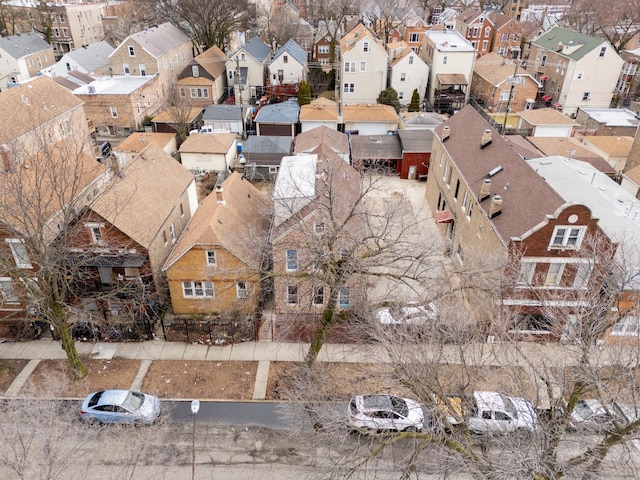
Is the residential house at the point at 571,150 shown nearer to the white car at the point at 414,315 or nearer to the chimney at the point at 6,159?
the white car at the point at 414,315

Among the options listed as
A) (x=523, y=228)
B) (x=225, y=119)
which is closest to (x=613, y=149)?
(x=523, y=228)

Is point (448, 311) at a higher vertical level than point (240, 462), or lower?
higher

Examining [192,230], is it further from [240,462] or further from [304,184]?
[240,462]

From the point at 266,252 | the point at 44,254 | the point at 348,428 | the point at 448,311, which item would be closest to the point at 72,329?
the point at 44,254

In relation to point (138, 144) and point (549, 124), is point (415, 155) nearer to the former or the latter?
point (549, 124)

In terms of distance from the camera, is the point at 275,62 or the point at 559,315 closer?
the point at 559,315
